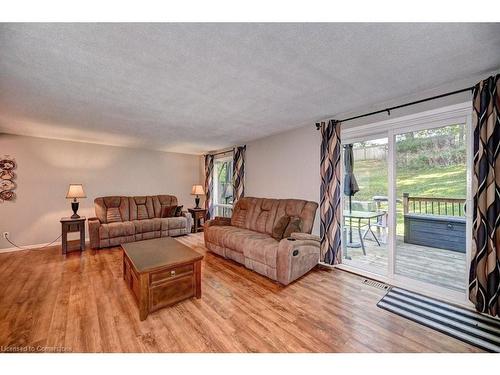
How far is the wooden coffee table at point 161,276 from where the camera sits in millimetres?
1947

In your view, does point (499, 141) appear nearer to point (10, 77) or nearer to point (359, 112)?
point (359, 112)

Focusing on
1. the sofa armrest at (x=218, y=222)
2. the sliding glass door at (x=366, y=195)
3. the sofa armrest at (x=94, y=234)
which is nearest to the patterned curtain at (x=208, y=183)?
the sofa armrest at (x=218, y=222)

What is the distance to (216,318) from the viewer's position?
193 centimetres

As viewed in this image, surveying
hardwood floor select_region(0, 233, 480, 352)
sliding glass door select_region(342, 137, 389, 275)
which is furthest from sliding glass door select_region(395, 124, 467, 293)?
hardwood floor select_region(0, 233, 480, 352)

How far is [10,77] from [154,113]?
4.48ft

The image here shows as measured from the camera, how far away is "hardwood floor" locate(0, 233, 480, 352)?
1594 mm

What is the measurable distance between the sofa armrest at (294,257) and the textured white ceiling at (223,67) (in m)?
1.82

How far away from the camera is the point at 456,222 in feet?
11.2

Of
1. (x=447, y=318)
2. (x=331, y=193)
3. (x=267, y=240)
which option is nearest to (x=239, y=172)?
(x=267, y=240)

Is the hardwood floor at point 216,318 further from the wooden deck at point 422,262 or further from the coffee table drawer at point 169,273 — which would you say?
the wooden deck at point 422,262

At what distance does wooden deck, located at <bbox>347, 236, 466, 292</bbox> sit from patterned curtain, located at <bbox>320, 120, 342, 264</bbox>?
48cm

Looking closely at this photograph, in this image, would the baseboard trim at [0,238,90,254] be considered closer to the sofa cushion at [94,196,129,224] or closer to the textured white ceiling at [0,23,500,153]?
the sofa cushion at [94,196,129,224]

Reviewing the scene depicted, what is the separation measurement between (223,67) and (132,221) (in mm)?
4064
